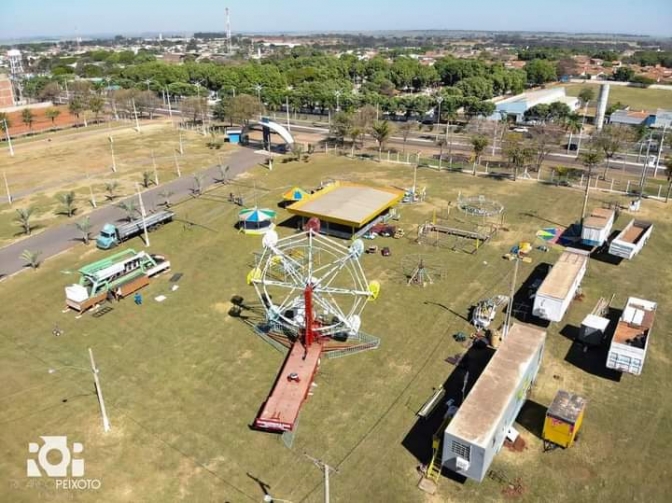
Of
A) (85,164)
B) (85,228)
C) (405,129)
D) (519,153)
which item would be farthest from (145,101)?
(519,153)

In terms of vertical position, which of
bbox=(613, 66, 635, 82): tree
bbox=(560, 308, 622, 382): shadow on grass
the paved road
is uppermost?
bbox=(613, 66, 635, 82): tree

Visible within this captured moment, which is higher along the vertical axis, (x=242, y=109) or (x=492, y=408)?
(x=242, y=109)

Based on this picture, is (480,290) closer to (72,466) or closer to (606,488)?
(606,488)

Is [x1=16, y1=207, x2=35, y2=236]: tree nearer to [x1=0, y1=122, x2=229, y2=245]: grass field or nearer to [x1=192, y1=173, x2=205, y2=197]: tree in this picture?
[x1=0, y1=122, x2=229, y2=245]: grass field

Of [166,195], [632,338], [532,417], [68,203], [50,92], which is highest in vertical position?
[50,92]

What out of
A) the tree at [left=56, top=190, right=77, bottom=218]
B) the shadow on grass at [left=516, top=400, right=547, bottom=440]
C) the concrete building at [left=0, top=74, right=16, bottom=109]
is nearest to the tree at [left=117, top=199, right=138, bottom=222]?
the tree at [left=56, top=190, right=77, bottom=218]

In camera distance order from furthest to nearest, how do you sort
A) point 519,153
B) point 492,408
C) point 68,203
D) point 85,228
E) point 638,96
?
point 638,96
point 519,153
point 68,203
point 85,228
point 492,408

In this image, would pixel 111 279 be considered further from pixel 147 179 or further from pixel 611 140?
pixel 611 140
